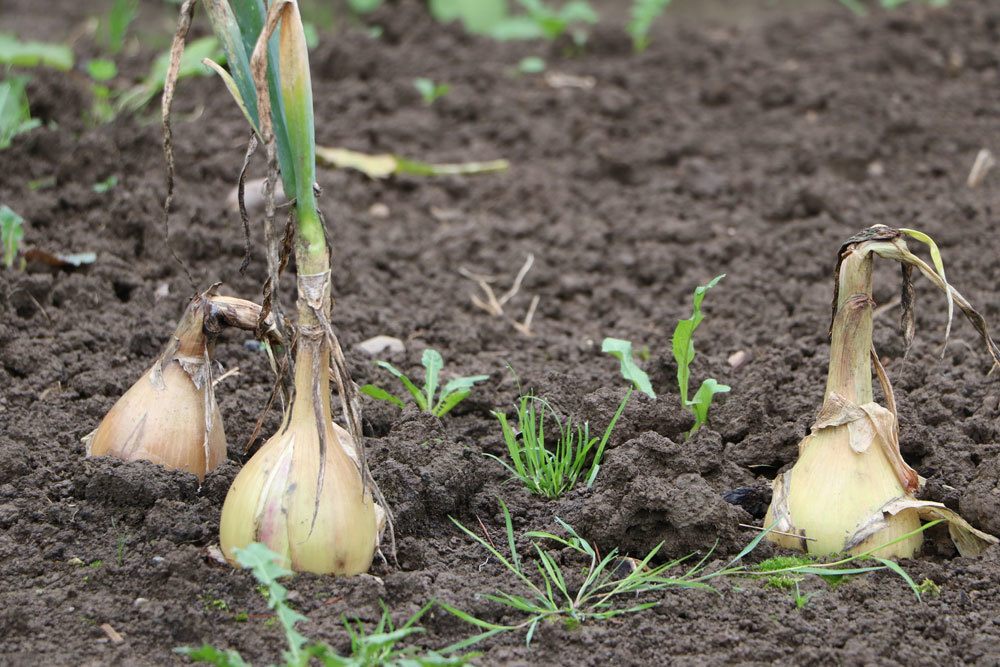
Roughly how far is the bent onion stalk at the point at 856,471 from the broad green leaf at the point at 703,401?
0.99 feet

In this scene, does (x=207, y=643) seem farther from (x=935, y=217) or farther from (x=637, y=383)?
(x=935, y=217)

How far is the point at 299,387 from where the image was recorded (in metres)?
1.89

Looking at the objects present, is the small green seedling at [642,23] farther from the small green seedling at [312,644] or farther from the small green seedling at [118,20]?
the small green seedling at [312,644]

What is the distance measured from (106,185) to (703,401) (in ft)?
6.29

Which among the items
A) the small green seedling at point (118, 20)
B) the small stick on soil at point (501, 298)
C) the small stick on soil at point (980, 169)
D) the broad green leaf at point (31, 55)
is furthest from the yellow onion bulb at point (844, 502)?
the small green seedling at point (118, 20)

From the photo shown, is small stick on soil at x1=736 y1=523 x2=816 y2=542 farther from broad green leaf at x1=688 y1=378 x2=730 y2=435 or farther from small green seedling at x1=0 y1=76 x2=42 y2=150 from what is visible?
small green seedling at x1=0 y1=76 x2=42 y2=150

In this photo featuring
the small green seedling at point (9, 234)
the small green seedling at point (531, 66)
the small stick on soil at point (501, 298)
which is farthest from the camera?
the small green seedling at point (531, 66)

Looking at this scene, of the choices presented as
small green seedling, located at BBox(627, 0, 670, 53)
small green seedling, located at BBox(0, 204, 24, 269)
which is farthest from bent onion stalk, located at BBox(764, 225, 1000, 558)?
small green seedling, located at BBox(627, 0, 670, 53)

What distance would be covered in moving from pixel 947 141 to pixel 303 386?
304cm

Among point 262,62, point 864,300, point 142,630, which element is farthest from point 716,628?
point 262,62

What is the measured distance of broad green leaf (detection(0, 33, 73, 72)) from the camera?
12.5 feet

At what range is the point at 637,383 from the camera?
2.35 m

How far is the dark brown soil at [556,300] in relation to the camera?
1858mm

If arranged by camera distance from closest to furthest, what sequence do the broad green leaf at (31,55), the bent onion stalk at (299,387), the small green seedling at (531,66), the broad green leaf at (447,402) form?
the bent onion stalk at (299,387) → the broad green leaf at (447,402) → the broad green leaf at (31,55) → the small green seedling at (531,66)
